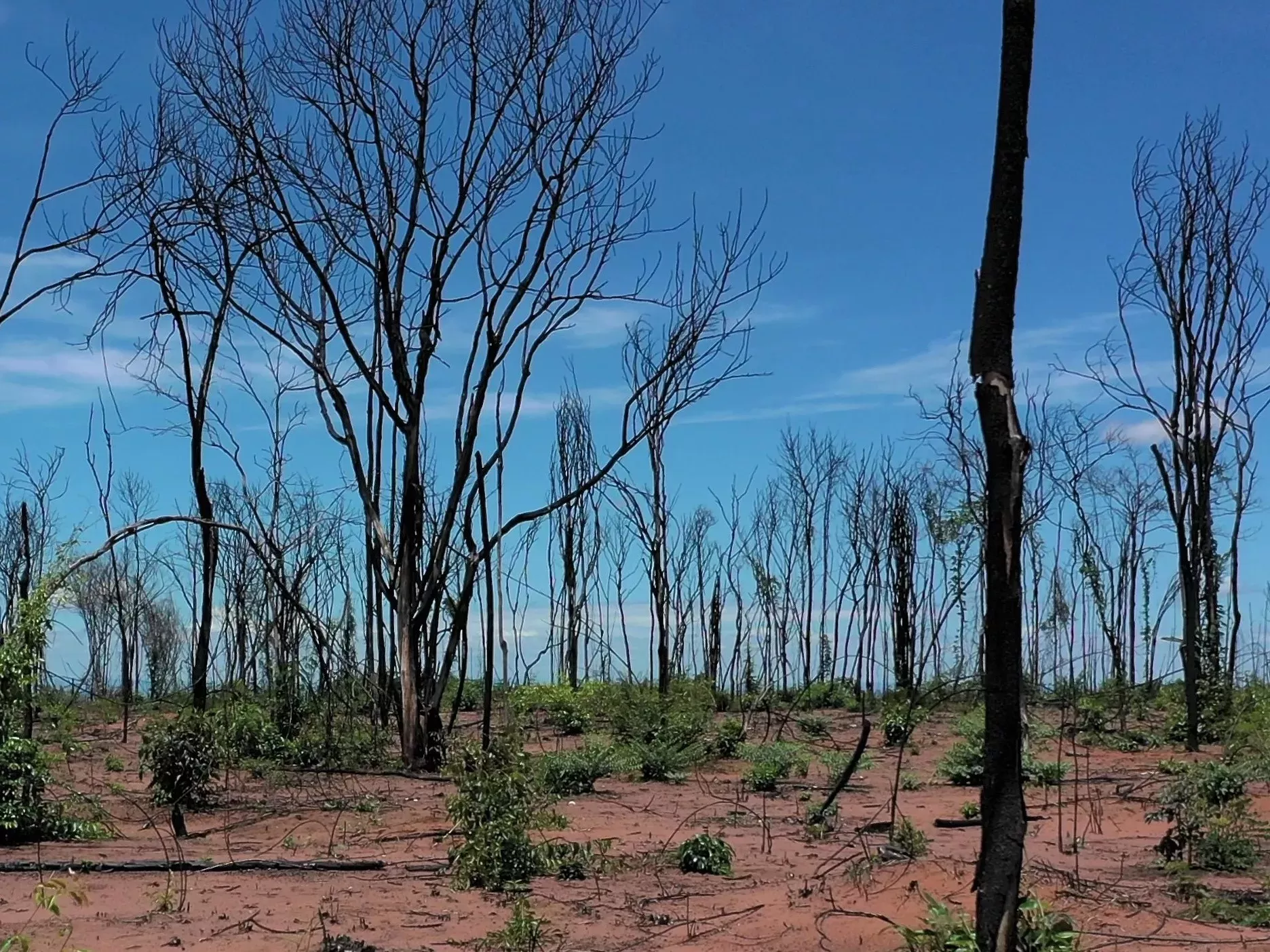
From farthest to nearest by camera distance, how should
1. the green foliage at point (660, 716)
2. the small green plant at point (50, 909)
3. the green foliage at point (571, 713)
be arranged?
the green foliage at point (571, 713), the green foliage at point (660, 716), the small green plant at point (50, 909)

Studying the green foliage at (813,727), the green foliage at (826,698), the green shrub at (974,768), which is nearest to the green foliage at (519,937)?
the green shrub at (974,768)

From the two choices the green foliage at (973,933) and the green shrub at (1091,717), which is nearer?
the green foliage at (973,933)

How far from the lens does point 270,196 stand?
1106cm

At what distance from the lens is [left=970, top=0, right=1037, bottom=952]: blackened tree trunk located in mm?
3611

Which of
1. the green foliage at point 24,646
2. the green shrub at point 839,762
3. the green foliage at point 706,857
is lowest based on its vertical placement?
the green shrub at point 839,762

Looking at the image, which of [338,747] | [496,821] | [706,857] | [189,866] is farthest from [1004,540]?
[338,747]

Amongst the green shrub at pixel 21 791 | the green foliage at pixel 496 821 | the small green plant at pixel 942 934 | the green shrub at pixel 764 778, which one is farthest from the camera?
the green shrub at pixel 764 778

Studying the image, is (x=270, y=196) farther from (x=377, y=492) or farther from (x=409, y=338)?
(x=377, y=492)

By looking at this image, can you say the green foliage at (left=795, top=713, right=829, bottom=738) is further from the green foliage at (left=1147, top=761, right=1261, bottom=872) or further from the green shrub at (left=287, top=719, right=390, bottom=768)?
the green foliage at (left=1147, top=761, right=1261, bottom=872)

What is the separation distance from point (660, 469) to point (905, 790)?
8.73m

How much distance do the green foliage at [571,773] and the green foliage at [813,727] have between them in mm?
4555

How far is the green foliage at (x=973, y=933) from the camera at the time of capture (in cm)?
377

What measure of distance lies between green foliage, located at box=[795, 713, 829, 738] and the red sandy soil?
14.4 feet

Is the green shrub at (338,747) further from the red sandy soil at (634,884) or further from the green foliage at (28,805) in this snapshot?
the green foliage at (28,805)
